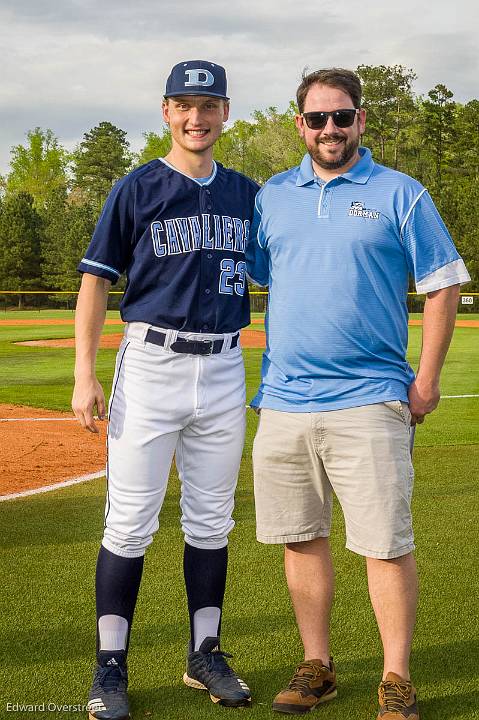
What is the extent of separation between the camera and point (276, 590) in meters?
4.45

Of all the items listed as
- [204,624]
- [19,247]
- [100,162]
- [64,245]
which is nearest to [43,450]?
[204,624]

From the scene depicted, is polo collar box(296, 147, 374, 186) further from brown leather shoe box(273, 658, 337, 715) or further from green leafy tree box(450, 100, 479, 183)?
green leafy tree box(450, 100, 479, 183)

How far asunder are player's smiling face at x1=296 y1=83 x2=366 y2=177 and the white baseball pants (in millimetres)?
712

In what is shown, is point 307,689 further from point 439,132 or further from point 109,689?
point 439,132

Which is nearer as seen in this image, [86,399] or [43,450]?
[86,399]

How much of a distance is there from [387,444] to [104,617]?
116 cm

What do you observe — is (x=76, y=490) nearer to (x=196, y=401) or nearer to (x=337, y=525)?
(x=337, y=525)

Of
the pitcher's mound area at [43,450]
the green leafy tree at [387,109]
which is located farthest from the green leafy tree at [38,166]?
the pitcher's mound area at [43,450]

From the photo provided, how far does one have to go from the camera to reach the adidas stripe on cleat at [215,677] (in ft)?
10.7

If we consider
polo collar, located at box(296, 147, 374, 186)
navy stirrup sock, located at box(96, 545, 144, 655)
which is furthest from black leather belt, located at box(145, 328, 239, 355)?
navy stirrup sock, located at box(96, 545, 144, 655)

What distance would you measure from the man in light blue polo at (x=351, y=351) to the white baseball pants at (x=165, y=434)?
0.17m

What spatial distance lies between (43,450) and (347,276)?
19.2 feet

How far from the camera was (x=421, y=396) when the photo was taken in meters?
3.23

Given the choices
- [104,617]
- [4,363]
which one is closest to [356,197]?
[104,617]
